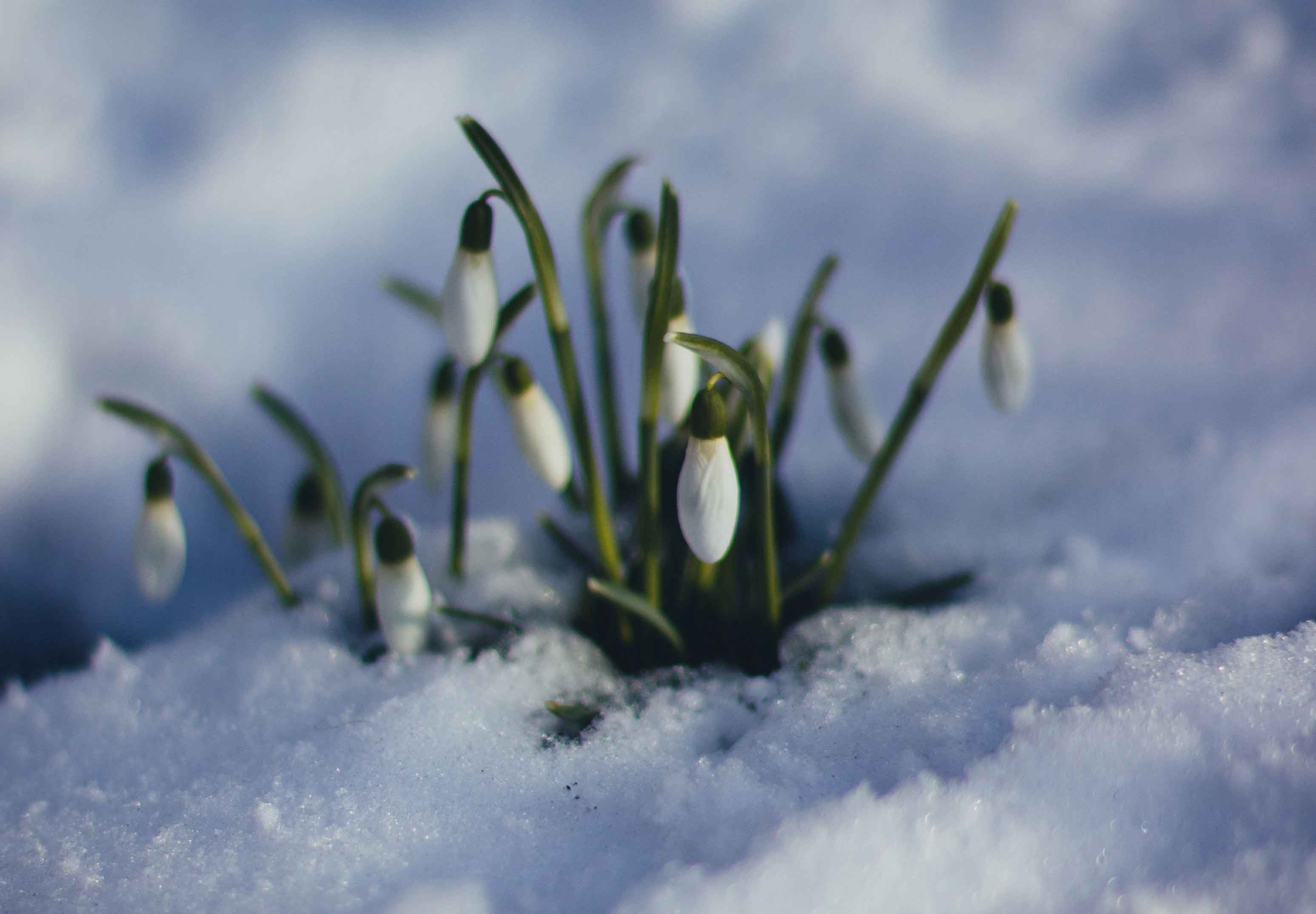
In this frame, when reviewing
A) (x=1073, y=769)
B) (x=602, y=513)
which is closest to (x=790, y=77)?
(x=602, y=513)

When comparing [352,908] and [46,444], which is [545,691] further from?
[46,444]

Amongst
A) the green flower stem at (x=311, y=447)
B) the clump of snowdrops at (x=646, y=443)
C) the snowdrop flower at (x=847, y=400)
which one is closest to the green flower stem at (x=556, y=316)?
the clump of snowdrops at (x=646, y=443)

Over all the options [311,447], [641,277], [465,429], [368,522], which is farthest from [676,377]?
[311,447]

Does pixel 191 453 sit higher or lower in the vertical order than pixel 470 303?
lower

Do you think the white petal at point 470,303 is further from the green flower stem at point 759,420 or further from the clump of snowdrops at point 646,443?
the green flower stem at point 759,420

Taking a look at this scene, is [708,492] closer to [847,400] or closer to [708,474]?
[708,474]
